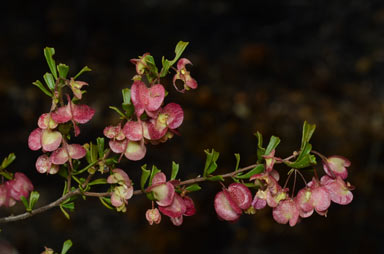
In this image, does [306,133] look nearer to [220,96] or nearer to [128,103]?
[128,103]

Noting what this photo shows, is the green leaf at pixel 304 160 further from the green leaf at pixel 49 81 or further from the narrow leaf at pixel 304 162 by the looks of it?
the green leaf at pixel 49 81

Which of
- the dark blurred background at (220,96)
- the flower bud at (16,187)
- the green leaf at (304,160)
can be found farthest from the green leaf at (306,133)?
the dark blurred background at (220,96)

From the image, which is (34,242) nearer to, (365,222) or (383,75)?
(365,222)

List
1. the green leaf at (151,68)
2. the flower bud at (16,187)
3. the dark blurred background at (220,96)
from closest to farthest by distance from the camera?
the green leaf at (151,68) → the flower bud at (16,187) → the dark blurred background at (220,96)

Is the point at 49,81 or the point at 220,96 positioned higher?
the point at 49,81

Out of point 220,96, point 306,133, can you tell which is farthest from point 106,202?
point 220,96

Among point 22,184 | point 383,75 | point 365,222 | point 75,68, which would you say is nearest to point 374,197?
point 365,222

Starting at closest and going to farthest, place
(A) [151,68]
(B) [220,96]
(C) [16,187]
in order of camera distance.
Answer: (A) [151,68] < (C) [16,187] < (B) [220,96]

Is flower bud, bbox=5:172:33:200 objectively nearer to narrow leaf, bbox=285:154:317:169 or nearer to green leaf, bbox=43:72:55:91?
green leaf, bbox=43:72:55:91
